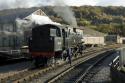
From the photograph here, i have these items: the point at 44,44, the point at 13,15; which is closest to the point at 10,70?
the point at 44,44

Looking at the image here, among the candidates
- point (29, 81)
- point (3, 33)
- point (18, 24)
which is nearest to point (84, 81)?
point (29, 81)

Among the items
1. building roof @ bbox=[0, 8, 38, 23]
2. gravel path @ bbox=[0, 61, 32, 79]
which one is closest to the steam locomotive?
gravel path @ bbox=[0, 61, 32, 79]

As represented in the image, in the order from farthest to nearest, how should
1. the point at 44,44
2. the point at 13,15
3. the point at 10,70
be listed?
the point at 13,15 → the point at 44,44 → the point at 10,70

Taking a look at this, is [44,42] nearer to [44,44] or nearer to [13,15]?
[44,44]

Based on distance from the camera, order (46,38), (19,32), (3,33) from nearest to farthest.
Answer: (46,38)
(3,33)
(19,32)

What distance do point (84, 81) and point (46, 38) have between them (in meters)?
8.58

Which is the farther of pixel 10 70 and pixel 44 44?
pixel 44 44

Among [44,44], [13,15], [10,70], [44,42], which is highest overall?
[13,15]

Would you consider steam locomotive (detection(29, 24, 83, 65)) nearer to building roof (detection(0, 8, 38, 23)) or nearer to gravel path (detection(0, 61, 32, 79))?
gravel path (detection(0, 61, 32, 79))

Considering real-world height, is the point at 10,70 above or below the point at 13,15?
below

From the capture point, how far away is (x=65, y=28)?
2925 cm

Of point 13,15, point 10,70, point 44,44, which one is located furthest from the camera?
point 13,15

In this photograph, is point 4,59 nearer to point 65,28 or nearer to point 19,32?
point 65,28

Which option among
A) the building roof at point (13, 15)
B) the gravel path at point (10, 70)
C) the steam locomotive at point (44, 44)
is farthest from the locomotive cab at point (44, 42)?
the building roof at point (13, 15)
